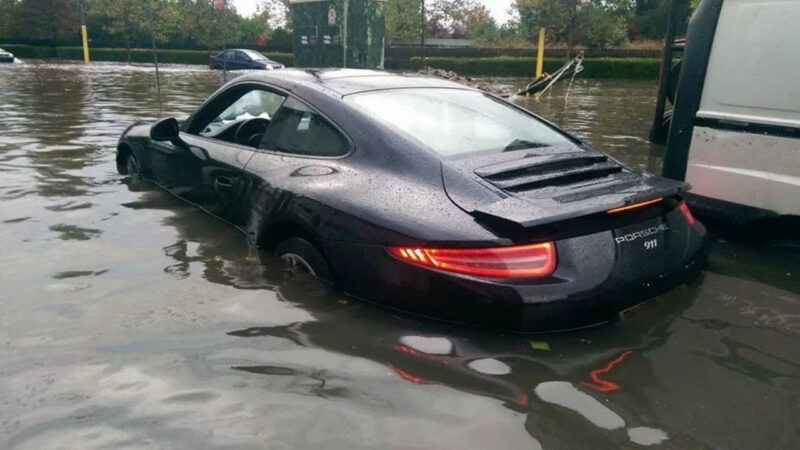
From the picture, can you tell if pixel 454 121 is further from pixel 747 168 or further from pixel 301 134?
pixel 747 168

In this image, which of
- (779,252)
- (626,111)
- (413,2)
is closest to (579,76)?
(626,111)

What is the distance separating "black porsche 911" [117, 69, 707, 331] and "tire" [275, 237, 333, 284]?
0.01 m

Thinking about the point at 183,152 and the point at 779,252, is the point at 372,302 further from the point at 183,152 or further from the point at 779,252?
the point at 779,252

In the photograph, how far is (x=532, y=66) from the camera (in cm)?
3391

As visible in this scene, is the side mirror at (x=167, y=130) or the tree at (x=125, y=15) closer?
the side mirror at (x=167, y=130)

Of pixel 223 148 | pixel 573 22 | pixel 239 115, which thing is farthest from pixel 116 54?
pixel 223 148

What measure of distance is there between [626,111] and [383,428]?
14.0m

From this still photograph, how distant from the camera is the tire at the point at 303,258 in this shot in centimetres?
333

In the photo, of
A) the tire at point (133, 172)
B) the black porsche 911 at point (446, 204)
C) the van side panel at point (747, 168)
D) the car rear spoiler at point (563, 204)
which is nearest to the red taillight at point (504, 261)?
the black porsche 911 at point (446, 204)

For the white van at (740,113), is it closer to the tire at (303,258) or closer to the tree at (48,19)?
the tire at (303,258)

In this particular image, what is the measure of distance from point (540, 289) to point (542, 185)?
62cm

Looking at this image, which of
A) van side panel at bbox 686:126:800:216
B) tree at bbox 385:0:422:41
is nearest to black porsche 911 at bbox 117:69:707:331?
van side panel at bbox 686:126:800:216

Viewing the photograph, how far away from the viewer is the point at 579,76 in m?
31.9

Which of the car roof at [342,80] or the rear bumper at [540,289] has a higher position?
the car roof at [342,80]
